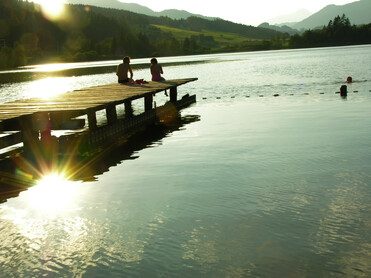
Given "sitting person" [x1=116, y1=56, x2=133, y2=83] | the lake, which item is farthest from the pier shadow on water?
"sitting person" [x1=116, y1=56, x2=133, y2=83]

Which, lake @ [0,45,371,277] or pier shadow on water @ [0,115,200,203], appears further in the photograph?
pier shadow on water @ [0,115,200,203]

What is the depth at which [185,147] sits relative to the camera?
54.4ft

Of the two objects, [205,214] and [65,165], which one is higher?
[205,214]

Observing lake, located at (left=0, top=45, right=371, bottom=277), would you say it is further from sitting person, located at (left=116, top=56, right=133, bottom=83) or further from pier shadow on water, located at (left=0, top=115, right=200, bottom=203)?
sitting person, located at (left=116, top=56, right=133, bottom=83)

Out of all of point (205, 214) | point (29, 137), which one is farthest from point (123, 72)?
point (205, 214)

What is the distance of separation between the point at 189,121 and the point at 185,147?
7720 millimetres

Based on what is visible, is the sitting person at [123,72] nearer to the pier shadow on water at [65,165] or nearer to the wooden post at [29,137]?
the pier shadow on water at [65,165]

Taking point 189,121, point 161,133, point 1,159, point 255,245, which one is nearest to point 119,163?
point 1,159

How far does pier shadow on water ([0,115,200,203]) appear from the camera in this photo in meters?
12.4

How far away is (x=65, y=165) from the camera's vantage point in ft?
46.9

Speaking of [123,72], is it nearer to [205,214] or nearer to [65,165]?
[65,165]

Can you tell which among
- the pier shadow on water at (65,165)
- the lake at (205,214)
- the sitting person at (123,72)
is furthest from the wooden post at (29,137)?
the sitting person at (123,72)

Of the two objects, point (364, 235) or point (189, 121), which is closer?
point (364, 235)

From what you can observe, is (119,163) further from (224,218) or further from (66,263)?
(66,263)
